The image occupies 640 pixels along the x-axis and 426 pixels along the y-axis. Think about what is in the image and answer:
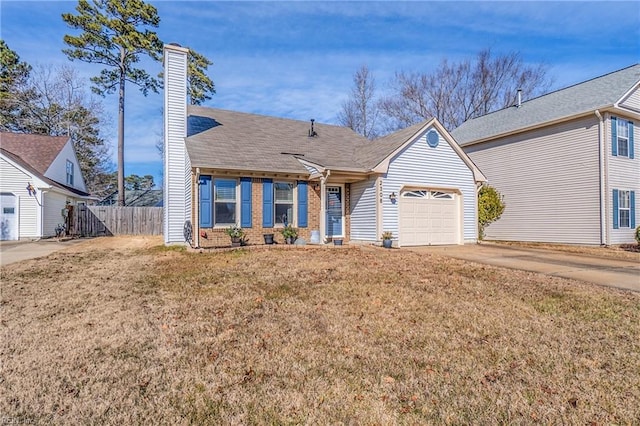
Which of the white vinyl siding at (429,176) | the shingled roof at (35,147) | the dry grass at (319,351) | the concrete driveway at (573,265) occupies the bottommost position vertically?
the dry grass at (319,351)

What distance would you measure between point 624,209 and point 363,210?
10900 mm

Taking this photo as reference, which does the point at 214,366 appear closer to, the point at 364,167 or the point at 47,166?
the point at 364,167

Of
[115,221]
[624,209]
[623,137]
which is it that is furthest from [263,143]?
[624,209]

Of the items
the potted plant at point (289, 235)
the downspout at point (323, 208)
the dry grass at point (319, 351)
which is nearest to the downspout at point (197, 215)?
the potted plant at point (289, 235)

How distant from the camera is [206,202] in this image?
38.3 ft

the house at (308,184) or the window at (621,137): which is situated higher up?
the window at (621,137)

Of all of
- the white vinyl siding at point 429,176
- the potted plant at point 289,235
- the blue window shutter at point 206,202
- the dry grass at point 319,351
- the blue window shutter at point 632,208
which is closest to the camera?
the dry grass at point 319,351

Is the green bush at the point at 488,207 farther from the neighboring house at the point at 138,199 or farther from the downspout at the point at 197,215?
the neighboring house at the point at 138,199

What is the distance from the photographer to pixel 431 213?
14.0 meters

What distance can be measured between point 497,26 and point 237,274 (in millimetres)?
14475

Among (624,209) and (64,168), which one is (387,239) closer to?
(624,209)

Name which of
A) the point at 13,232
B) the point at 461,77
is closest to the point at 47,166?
the point at 13,232

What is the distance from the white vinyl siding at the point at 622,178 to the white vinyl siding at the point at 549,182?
0.43 metres

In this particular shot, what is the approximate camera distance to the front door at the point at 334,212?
13.9 metres
